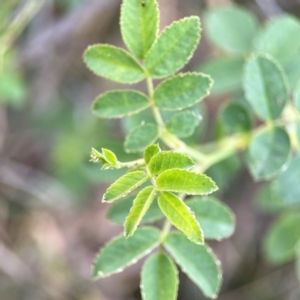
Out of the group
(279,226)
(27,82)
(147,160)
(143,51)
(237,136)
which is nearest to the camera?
(147,160)

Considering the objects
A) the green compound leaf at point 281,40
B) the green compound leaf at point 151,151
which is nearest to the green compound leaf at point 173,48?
the green compound leaf at point 151,151

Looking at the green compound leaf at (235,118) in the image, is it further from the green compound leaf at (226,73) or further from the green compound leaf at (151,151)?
the green compound leaf at (151,151)

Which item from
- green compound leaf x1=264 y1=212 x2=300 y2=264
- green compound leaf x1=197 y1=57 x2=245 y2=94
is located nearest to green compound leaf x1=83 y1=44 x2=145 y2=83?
green compound leaf x1=197 y1=57 x2=245 y2=94

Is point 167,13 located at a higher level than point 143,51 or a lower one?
lower

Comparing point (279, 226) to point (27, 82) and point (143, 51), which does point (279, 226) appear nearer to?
point (143, 51)

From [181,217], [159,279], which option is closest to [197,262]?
[159,279]

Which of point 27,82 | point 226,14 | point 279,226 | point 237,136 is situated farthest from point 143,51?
point 27,82
